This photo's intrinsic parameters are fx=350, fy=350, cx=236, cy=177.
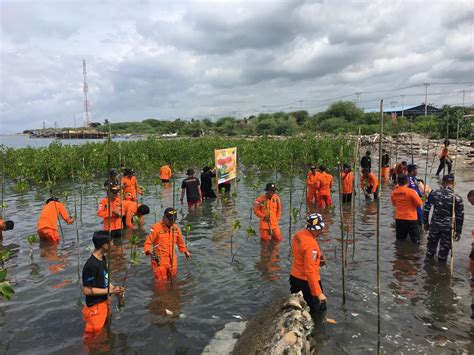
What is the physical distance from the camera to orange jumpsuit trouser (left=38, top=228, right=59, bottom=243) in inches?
388

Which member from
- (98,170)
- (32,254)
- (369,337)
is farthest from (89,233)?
(98,170)

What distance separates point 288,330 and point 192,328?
231cm

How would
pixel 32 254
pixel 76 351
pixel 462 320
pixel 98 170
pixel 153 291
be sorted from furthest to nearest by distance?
pixel 98 170, pixel 32 254, pixel 153 291, pixel 462 320, pixel 76 351

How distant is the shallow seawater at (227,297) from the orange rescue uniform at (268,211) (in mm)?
522

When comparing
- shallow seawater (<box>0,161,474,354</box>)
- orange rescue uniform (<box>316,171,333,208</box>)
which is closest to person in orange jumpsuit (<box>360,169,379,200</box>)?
orange rescue uniform (<box>316,171,333,208</box>)

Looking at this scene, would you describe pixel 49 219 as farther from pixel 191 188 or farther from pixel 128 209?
pixel 191 188

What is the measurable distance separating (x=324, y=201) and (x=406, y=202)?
17.4 ft

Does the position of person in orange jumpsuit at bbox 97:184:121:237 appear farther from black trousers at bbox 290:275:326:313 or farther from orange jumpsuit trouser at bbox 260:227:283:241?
black trousers at bbox 290:275:326:313

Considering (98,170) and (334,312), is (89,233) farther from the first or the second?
(98,170)

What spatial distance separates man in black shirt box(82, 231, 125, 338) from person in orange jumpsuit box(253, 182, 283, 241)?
455 cm

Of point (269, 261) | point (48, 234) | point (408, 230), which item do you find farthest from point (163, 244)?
point (408, 230)

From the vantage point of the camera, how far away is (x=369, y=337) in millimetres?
5629

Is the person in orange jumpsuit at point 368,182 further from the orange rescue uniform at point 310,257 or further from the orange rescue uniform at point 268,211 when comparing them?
the orange rescue uniform at point 310,257

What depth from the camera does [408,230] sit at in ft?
30.6
